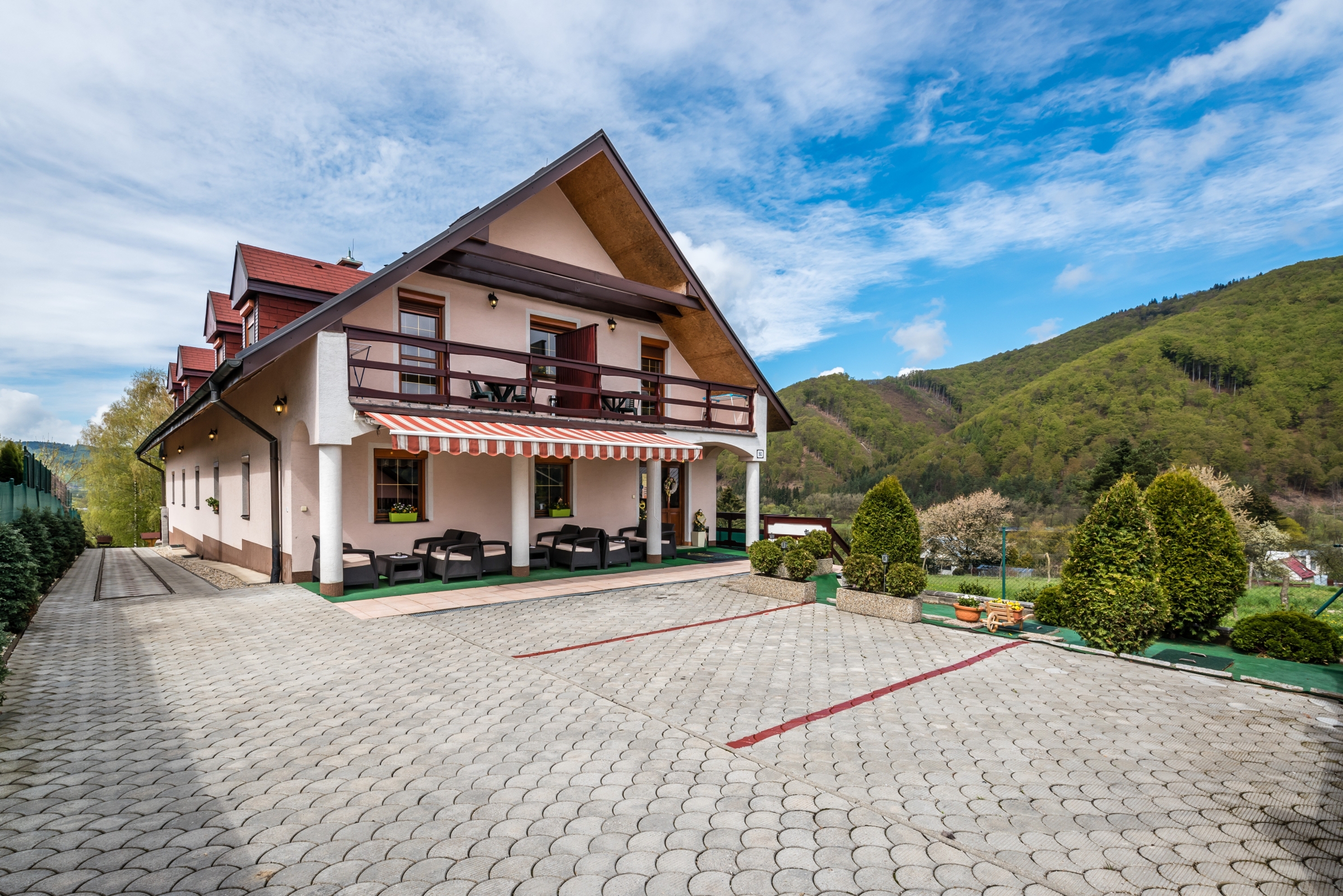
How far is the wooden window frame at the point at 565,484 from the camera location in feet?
55.2

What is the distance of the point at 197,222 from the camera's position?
63.9 feet

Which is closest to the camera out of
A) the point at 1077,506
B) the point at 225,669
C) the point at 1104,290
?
the point at 225,669

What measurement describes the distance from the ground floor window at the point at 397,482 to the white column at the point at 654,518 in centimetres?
581

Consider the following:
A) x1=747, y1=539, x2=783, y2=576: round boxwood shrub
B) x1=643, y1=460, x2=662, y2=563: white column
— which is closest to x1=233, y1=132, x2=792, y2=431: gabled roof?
x1=643, y1=460, x2=662, y2=563: white column

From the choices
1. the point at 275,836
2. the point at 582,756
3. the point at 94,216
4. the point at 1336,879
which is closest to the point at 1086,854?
the point at 1336,879

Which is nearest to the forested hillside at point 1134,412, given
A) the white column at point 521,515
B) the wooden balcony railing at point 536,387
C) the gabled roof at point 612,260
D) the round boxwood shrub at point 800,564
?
the gabled roof at point 612,260

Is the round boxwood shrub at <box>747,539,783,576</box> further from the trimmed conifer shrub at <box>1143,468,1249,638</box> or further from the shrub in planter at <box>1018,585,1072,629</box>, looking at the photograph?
the trimmed conifer shrub at <box>1143,468,1249,638</box>

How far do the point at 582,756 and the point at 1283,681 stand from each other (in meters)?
8.48

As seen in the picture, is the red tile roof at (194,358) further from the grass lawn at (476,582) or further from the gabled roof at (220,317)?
the grass lawn at (476,582)

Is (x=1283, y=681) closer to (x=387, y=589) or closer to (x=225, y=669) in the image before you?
(x=225, y=669)

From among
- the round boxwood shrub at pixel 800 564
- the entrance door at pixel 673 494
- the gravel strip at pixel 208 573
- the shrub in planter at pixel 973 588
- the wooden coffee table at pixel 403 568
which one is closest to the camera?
the round boxwood shrub at pixel 800 564

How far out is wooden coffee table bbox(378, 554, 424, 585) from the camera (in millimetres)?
12859

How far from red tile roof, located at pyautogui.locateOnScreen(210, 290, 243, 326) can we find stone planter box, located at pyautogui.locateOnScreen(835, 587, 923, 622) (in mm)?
17247

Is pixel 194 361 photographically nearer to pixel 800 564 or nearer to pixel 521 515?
pixel 521 515
